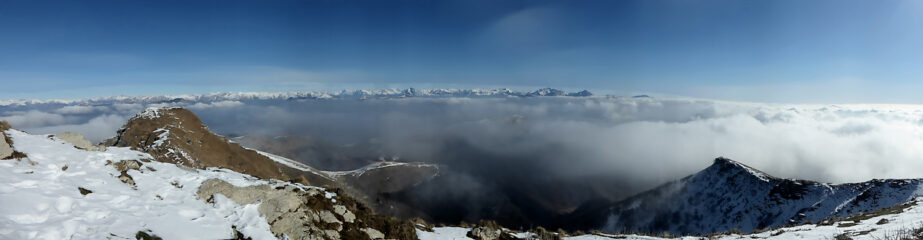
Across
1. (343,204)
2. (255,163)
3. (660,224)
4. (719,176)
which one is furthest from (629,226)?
(343,204)

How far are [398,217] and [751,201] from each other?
15781 cm

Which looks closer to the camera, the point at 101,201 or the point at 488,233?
the point at 101,201

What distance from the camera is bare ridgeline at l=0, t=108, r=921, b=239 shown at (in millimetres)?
21641

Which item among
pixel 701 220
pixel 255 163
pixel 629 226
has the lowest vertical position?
pixel 629 226

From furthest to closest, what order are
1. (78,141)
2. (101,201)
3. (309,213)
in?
(78,141) < (309,213) < (101,201)

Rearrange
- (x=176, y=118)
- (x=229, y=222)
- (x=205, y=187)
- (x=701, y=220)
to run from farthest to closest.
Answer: (x=701, y=220) → (x=176, y=118) → (x=205, y=187) → (x=229, y=222)

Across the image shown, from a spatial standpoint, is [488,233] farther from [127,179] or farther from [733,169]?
[733,169]

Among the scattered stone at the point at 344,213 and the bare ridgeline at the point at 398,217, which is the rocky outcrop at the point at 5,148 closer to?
the bare ridgeline at the point at 398,217

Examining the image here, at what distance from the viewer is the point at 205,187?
21.5 meters

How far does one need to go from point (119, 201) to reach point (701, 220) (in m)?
211

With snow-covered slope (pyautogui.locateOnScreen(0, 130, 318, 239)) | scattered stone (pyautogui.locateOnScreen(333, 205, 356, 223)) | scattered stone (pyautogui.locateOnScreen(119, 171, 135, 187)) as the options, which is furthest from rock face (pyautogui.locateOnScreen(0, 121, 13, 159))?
scattered stone (pyautogui.locateOnScreen(333, 205, 356, 223))

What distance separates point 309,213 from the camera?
22016mm

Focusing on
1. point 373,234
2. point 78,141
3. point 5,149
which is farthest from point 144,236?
point 78,141

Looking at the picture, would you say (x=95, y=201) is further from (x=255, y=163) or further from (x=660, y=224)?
(x=660, y=224)
